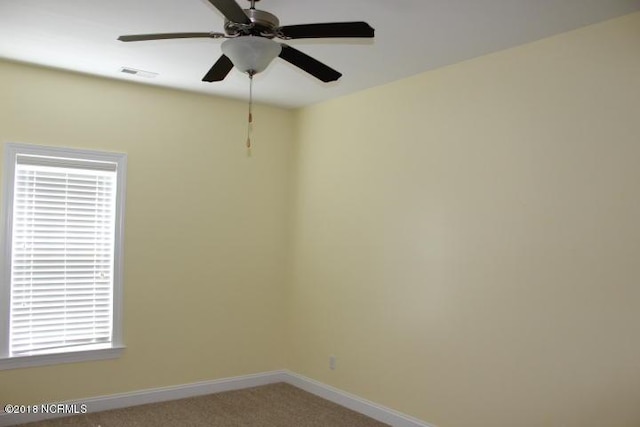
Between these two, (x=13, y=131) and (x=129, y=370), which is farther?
(x=129, y=370)

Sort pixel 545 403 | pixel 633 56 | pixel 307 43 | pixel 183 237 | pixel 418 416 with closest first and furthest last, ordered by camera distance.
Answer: pixel 633 56, pixel 545 403, pixel 307 43, pixel 418 416, pixel 183 237

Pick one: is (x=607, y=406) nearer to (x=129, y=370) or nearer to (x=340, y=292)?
(x=340, y=292)

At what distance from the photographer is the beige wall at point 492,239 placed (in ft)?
10.0

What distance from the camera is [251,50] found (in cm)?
246

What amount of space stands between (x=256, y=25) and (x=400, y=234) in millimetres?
2377

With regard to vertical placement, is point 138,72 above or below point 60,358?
above

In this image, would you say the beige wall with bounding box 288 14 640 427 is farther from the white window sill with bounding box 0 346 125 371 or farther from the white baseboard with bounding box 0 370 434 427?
the white window sill with bounding box 0 346 125 371

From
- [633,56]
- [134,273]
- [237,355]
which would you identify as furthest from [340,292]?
[633,56]

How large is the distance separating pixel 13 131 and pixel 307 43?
2.38m

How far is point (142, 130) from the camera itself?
4.77 metres

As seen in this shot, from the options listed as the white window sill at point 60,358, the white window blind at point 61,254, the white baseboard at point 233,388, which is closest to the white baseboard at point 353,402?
the white baseboard at point 233,388

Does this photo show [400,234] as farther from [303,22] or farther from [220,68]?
[220,68]

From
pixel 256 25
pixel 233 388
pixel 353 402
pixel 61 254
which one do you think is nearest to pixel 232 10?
pixel 256 25

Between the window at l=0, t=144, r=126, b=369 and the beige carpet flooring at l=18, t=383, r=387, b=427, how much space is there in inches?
19.7
